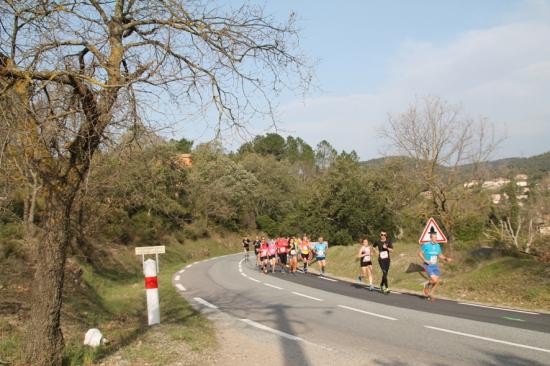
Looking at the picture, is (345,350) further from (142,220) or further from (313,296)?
(142,220)

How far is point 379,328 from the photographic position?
8617 mm

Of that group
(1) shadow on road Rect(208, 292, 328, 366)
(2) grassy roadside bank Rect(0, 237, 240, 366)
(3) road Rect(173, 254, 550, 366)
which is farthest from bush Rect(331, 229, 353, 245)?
(1) shadow on road Rect(208, 292, 328, 366)

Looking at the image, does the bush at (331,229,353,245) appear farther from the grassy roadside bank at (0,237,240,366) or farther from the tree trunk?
the tree trunk

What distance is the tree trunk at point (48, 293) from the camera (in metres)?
5.31

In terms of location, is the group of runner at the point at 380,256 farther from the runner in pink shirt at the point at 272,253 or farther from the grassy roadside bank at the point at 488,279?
the grassy roadside bank at the point at 488,279

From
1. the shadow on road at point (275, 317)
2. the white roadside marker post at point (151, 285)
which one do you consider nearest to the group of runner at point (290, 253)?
the shadow on road at point (275, 317)

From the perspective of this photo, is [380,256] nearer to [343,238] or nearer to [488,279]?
[488,279]

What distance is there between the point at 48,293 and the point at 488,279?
12.9 metres

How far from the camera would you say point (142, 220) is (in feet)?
132

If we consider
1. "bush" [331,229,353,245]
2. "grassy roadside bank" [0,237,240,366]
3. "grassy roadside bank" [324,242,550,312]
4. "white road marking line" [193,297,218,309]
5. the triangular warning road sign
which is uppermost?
the triangular warning road sign

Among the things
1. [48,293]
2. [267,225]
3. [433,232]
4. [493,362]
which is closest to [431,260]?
[433,232]

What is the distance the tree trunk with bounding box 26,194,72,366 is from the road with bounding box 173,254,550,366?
2686 millimetres

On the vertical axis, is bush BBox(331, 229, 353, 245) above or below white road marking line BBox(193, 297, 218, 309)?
above

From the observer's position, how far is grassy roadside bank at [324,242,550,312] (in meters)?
12.8
